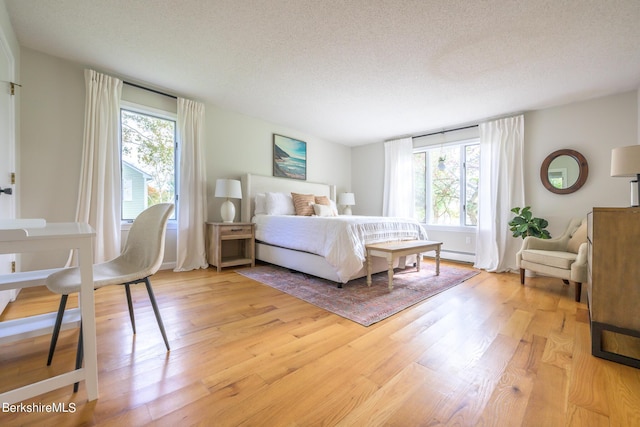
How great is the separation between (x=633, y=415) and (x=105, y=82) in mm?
4678

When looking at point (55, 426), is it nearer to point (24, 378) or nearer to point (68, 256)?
point (24, 378)

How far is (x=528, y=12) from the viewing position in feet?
6.11

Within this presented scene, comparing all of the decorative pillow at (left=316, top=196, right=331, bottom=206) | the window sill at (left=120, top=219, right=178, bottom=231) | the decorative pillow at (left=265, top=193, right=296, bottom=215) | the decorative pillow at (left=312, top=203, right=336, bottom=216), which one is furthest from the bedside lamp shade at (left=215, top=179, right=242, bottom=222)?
the decorative pillow at (left=316, top=196, right=331, bottom=206)

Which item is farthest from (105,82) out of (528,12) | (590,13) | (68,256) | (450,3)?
(590,13)

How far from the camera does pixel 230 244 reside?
13.1 ft

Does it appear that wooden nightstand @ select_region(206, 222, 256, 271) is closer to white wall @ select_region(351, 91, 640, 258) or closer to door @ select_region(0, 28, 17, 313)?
door @ select_region(0, 28, 17, 313)

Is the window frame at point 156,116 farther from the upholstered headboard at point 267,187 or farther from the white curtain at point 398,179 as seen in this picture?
the white curtain at point 398,179

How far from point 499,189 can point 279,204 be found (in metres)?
3.34

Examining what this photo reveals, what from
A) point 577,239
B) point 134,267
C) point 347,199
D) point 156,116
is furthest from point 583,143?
point 156,116

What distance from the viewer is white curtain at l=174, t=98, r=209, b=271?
11.3 feet

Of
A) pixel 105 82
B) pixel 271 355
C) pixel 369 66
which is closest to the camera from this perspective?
pixel 271 355

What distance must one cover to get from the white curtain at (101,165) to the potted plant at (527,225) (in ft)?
16.4

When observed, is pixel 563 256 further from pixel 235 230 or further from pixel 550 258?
pixel 235 230

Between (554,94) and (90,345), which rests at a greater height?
(554,94)
